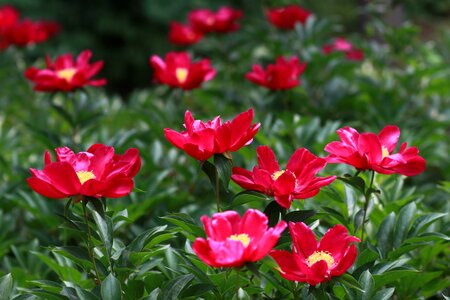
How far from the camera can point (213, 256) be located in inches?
43.6

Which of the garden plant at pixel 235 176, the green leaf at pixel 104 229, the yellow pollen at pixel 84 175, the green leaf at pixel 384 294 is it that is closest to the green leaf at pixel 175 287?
the garden plant at pixel 235 176

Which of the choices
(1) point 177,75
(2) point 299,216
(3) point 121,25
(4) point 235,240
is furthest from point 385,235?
(3) point 121,25

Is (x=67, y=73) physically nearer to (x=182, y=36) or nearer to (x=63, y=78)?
(x=63, y=78)

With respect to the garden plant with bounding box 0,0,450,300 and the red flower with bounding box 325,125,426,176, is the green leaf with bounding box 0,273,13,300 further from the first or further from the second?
the red flower with bounding box 325,125,426,176

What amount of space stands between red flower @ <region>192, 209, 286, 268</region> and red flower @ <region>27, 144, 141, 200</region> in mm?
203

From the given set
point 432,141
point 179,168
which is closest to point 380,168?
point 179,168

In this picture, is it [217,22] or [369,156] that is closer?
[369,156]

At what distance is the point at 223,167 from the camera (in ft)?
4.35

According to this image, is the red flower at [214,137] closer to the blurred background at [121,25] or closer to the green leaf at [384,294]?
the green leaf at [384,294]

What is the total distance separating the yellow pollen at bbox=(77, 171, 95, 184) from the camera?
1314 millimetres

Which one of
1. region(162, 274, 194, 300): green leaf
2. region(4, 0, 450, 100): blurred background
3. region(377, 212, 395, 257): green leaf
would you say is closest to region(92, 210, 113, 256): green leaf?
region(162, 274, 194, 300): green leaf

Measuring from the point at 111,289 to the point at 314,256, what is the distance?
0.36 metres

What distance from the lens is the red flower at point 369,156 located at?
1372mm

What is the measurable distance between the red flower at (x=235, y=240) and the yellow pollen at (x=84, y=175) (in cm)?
29
